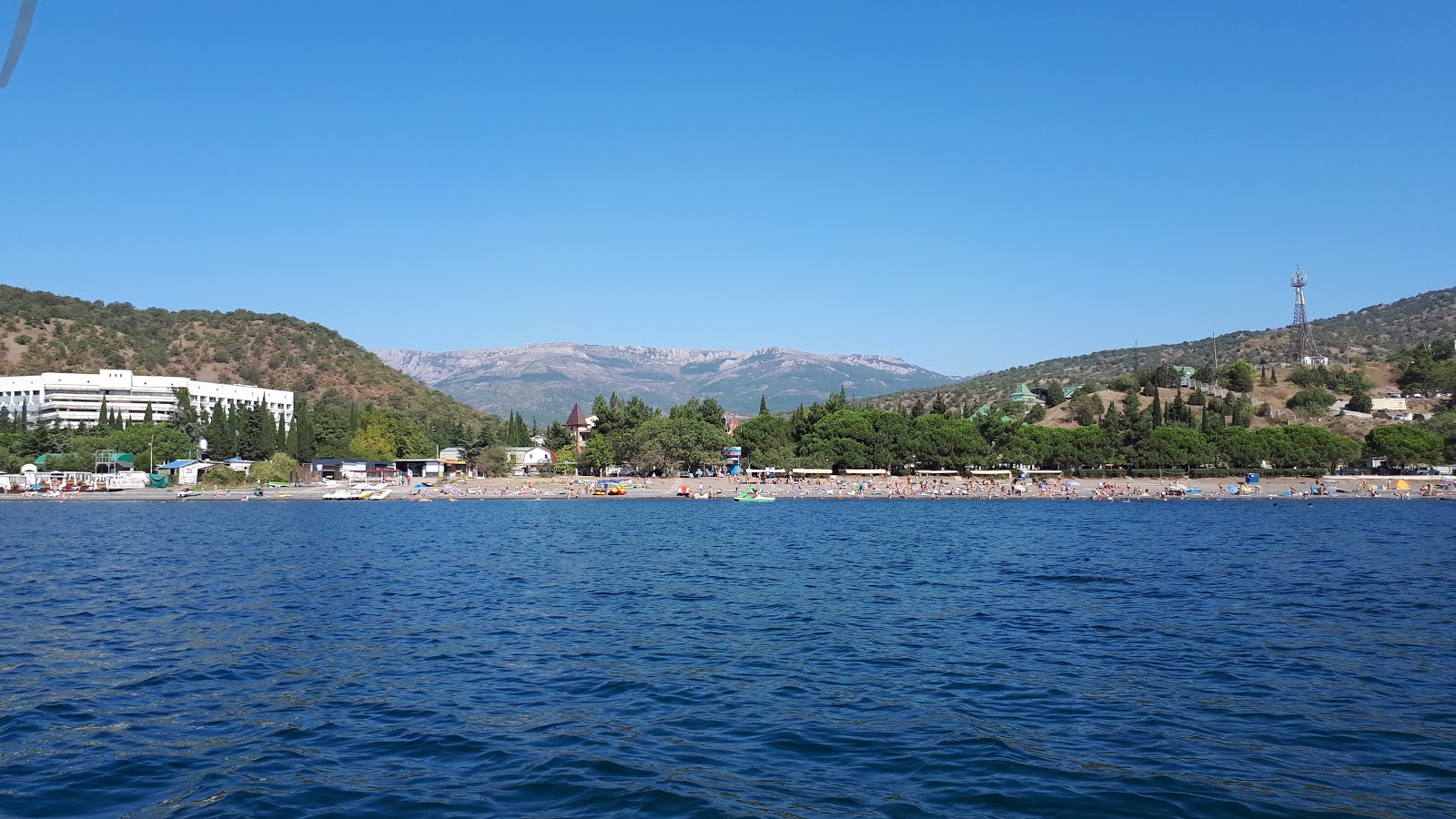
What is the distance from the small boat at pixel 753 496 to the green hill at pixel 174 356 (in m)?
79.8

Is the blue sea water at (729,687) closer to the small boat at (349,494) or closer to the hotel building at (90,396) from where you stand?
the small boat at (349,494)

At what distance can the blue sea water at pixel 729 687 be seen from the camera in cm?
1270

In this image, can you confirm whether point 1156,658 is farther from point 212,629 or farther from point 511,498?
point 511,498

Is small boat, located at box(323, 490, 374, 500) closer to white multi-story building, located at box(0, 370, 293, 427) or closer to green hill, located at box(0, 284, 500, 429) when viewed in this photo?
white multi-story building, located at box(0, 370, 293, 427)

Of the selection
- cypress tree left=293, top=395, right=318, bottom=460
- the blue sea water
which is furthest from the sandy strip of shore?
the blue sea water

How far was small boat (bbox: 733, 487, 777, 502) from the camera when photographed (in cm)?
9069

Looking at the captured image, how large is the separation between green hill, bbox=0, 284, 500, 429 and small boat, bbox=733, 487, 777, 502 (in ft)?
262

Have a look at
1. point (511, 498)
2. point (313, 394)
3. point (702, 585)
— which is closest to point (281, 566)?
point (702, 585)

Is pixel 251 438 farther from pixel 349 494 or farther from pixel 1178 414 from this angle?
pixel 1178 414

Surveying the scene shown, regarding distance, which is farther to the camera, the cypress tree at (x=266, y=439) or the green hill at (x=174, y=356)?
the green hill at (x=174, y=356)

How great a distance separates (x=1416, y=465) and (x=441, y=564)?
119 meters

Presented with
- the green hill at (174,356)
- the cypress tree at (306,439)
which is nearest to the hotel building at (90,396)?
the cypress tree at (306,439)

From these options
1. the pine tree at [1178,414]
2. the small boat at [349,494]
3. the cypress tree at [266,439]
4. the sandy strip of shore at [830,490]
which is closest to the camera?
the small boat at [349,494]

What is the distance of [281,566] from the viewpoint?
38.9 metres
